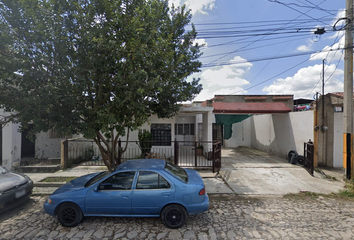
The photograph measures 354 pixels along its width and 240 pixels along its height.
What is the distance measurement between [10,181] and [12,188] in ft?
0.91

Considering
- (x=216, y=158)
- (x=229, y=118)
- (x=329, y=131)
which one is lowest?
(x=216, y=158)

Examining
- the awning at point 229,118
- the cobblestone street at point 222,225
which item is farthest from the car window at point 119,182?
the awning at point 229,118

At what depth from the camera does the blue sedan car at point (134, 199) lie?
360 centimetres

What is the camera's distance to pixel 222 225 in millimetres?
3795

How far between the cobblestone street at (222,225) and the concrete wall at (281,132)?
500 cm

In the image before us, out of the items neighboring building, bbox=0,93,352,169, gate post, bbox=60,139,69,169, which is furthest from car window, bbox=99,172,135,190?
gate post, bbox=60,139,69,169

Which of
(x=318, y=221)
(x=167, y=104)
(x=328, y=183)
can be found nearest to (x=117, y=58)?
(x=167, y=104)

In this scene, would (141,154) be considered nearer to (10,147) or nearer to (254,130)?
(10,147)

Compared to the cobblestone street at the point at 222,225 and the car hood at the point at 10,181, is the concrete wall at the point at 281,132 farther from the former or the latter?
the car hood at the point at 10,181

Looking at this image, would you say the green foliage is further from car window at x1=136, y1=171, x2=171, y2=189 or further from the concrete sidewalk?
car window at x1=136, y1=171, x2=171, y2=189

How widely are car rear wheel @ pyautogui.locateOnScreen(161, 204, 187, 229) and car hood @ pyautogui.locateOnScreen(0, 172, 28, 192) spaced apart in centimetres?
390

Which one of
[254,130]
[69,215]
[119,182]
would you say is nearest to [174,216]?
[119,182]

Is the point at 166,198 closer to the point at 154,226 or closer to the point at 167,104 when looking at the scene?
the point at 154,226

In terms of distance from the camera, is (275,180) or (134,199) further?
(275,180)
